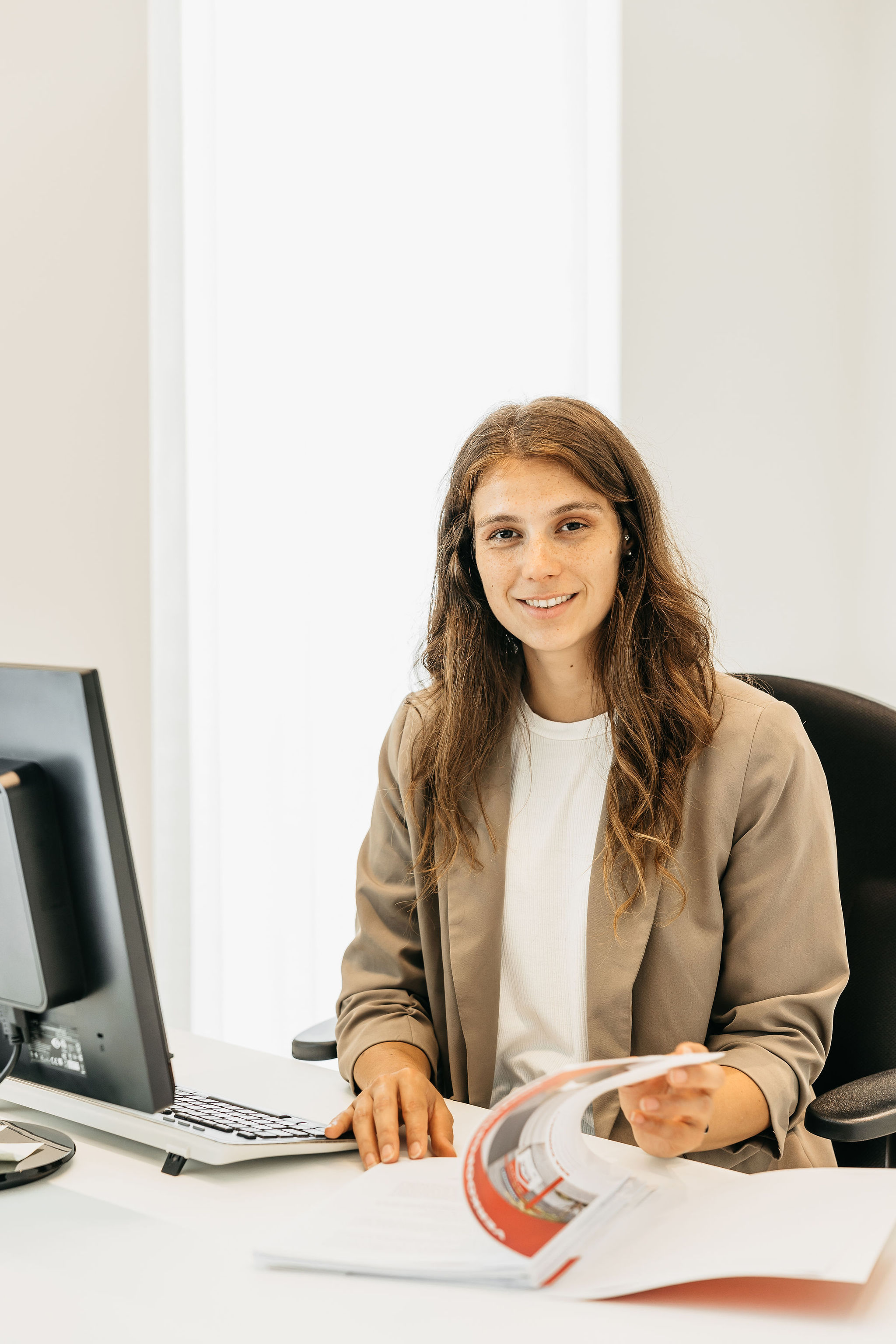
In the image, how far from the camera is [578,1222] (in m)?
0.84

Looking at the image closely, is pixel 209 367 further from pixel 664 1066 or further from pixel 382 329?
pixel 664 1066

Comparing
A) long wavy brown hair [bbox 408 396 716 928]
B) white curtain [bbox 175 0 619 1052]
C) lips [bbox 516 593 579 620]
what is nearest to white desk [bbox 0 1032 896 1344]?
long wavy brown hair [bbox 408 396 716 928]

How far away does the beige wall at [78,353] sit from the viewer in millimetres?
2082

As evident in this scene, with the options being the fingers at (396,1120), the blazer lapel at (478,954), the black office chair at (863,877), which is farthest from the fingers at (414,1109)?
the black office chair at (863,877)

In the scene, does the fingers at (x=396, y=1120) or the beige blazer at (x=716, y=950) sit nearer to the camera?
the fingers at (x=396, y=1120)

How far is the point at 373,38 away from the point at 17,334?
1036 millimetres

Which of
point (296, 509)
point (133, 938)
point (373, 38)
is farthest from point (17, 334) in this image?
point (133, 938)

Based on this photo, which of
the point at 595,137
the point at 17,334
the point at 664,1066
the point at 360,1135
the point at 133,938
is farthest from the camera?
the point at 595,137

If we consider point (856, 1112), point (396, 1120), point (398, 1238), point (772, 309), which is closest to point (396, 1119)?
point (396, 1120)

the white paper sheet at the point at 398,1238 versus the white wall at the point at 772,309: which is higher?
the white wall at the point at 772,309

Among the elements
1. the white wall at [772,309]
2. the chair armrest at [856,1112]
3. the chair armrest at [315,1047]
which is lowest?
the chair armrest at [315,1047]

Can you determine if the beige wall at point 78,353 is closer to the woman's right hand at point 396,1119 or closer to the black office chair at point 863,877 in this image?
the woman's right hand at point 396,1119

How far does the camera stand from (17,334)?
2092mm

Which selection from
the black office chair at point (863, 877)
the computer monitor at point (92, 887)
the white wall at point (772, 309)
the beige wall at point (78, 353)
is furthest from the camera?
the white wall at point (772, 309)
